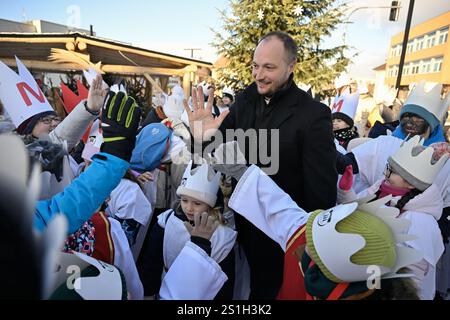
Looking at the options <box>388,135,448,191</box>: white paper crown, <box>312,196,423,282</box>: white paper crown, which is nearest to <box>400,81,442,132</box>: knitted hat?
<box>388,135,448,191</box>: white paper crown

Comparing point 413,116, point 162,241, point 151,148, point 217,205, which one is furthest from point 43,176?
point 413,116

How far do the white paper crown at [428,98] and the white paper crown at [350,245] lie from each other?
1.80 m

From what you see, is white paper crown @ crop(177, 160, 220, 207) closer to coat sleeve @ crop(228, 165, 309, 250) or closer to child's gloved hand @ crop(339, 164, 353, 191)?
coat sleeve @ crop(228, 165, 309, 250)

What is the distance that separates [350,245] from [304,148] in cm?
80

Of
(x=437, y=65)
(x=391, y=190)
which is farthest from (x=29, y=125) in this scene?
(x=437, y=65)

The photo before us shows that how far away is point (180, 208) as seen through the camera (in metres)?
1.88

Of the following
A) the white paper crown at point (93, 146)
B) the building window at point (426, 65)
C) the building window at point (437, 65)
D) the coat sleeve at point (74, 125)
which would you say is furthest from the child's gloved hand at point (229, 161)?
the building window at point (426, 65)

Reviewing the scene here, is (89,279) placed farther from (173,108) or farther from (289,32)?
(289,32)

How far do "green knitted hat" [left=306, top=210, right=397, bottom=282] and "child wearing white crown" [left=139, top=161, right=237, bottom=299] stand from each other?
27.6 inches

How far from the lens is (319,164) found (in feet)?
5.41

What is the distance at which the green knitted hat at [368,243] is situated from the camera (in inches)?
38.7

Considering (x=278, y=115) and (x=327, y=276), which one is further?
(x=278, y=115)
